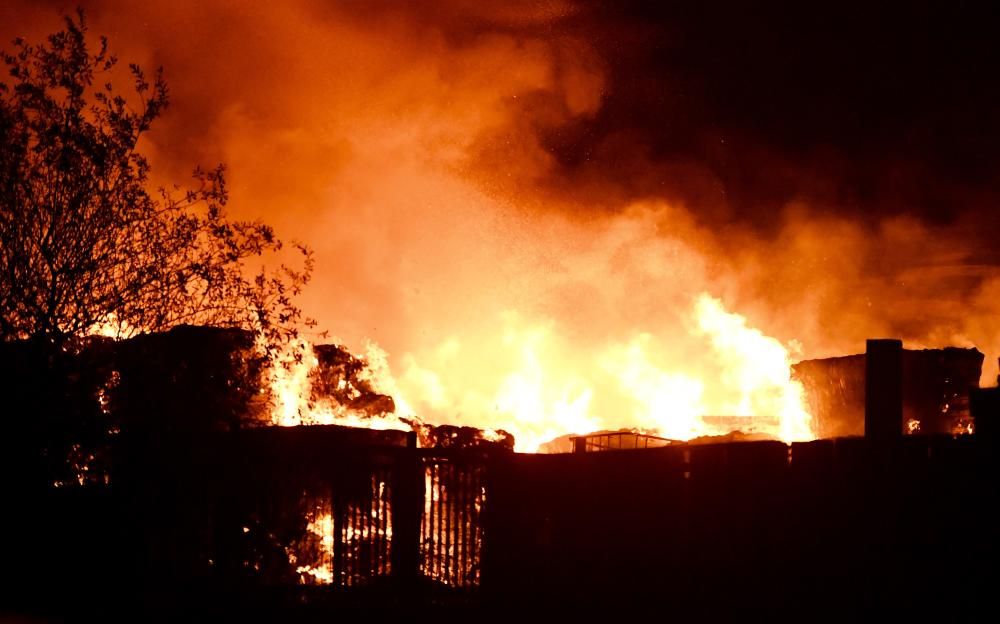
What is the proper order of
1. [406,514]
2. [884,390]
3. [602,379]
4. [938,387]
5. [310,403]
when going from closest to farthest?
[884,390]
[406,514]
[310,403]
[938,387]
[602,379]

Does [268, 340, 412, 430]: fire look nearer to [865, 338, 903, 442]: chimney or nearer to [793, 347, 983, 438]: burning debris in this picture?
[793, 347, 983, 438]: burning debris

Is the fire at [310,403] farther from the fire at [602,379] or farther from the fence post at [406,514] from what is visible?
the fire at [602,379]

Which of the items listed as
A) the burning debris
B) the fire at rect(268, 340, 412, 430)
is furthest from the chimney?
the burning debris

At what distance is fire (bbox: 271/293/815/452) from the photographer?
117ft

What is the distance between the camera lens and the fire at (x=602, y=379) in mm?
35781

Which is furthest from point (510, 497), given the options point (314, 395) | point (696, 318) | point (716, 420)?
point (696, 318)

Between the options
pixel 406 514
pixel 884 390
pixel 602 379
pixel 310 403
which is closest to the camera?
pixel 884 390

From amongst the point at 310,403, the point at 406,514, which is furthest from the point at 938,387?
the point at 406,514

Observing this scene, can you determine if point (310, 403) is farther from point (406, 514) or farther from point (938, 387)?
point (938, 387)

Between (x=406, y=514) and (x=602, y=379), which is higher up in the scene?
(x=602, y=379)

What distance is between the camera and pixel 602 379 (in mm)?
39031

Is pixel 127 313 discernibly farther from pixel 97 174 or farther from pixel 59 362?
pixel 97 174

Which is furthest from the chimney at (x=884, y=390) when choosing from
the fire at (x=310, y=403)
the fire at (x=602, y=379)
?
the fire at (x=602, y=379)

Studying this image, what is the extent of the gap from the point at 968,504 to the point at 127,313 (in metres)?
10.6
